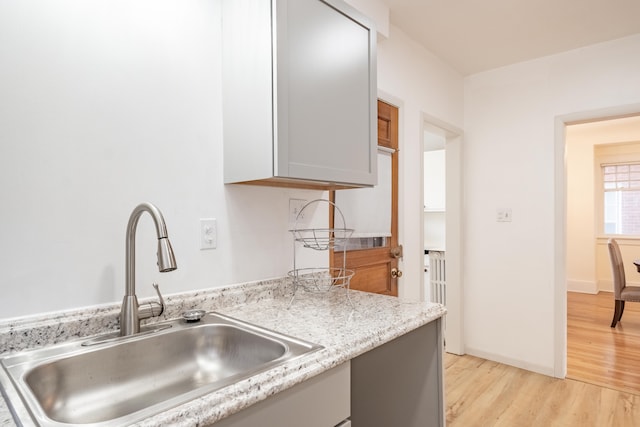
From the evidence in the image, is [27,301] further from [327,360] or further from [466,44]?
[466,44]

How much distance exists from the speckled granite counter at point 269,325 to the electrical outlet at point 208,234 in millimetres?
166

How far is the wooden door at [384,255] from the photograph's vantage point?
214cm

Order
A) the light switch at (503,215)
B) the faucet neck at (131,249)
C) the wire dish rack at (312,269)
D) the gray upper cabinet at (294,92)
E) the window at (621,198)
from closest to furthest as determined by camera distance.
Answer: the faucet neck at (131,249)
the gray upper cabinet at (294,92)
the wire dish rack at (312,269)
the light switch at (503,215)
the window at (621,198)

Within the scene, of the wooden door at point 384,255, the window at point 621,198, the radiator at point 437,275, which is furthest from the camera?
the window at point 621,198

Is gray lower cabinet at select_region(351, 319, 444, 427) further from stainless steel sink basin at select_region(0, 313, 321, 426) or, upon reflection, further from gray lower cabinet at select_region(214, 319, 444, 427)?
stainless steel sink basin at select_region(0, 313, 321, 426)

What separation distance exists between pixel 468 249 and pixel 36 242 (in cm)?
306

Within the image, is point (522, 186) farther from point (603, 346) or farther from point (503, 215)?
point (603, 346)

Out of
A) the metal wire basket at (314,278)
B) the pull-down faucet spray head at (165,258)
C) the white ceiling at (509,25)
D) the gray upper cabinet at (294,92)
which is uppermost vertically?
the white ceiling at (509,25)

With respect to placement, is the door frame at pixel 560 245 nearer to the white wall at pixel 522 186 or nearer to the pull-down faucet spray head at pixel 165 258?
the white wall at pixel 522 186

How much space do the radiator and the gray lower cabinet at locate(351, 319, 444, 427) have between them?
2.45 meters

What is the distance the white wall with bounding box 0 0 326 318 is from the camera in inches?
37.8

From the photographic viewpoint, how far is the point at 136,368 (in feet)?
3.35

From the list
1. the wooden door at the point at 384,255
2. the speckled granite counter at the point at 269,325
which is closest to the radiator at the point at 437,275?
the wooden door at the point at 384,255

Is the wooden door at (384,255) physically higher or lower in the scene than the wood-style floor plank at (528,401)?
higher
